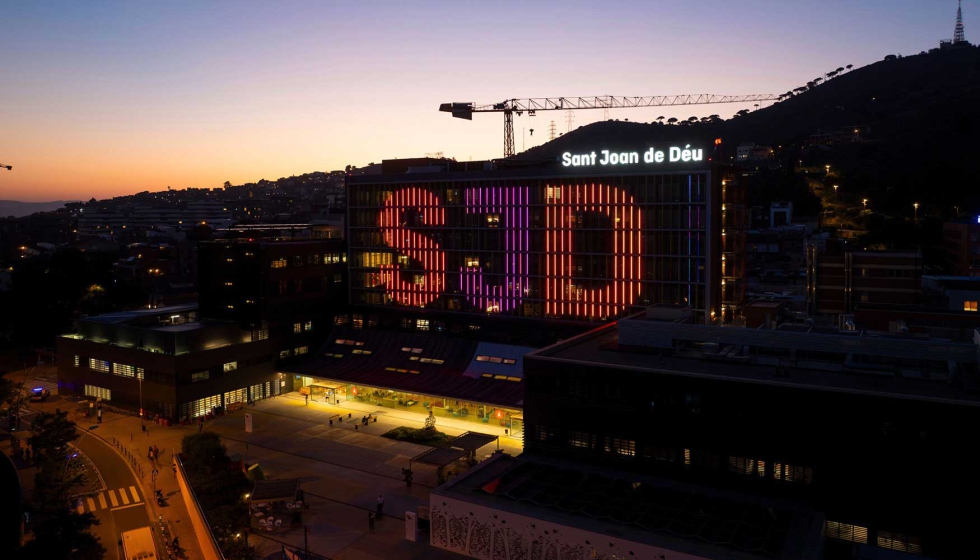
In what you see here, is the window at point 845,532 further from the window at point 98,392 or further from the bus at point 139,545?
the window at point 98,392

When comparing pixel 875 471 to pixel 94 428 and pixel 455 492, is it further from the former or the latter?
pixel 94 428

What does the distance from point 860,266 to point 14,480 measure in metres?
104

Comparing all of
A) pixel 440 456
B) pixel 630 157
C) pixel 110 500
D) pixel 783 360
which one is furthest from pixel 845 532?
pixel 110 500

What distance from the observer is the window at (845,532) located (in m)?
37.9

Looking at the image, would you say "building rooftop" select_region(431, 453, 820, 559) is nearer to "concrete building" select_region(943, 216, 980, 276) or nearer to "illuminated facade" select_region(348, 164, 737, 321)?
"illuminated facade" select_region(348, 164, 737, 321)

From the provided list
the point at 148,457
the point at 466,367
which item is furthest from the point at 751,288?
the point at 148,457

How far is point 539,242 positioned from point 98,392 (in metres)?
59.8

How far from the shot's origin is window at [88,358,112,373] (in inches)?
3250

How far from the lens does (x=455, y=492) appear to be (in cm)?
4259

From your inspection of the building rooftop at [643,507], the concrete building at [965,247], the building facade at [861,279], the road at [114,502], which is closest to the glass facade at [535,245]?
the building facade at [861,279]

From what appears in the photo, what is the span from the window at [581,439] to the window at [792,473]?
12.3 metres

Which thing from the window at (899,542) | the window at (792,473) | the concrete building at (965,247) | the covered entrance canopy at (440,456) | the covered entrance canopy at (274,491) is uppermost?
the concrete building at (965,247)

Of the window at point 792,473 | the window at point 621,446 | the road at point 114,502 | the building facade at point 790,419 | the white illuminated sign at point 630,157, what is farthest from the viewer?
the white illuminated sign at point 630,157

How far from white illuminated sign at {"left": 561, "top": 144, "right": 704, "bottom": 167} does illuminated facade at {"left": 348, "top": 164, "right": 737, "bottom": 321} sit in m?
1.38
